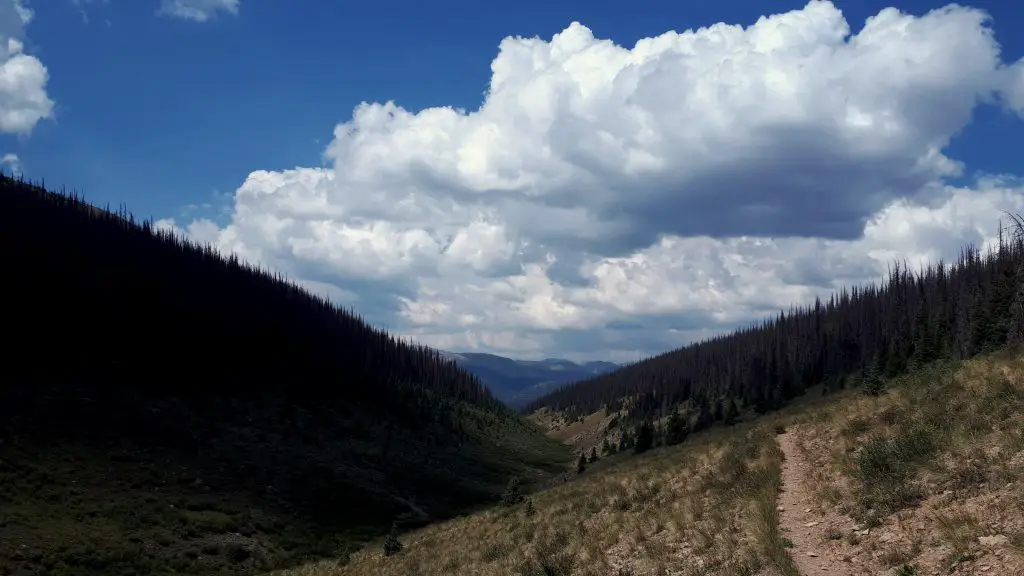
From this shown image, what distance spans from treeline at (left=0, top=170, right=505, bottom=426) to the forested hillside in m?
0.45

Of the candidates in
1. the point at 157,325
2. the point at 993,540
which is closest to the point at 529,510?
the point at 993,540

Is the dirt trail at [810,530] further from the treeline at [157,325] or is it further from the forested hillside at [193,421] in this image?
the treeline at [157,325]

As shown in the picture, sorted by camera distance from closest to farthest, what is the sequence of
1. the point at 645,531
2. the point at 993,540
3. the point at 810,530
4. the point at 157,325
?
the point at 993,540 < the point at 810,530 < the point at 645,531 < the point at 157,325

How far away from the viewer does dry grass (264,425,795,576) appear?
44.6 feet

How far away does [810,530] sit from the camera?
43.8ft

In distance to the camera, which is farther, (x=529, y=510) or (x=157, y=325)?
(x=157, y=325)

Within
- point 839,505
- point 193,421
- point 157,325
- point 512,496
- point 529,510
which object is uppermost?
point 157,325

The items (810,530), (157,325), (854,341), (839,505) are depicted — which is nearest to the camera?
(810,530)

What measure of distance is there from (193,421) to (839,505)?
88.5 metres

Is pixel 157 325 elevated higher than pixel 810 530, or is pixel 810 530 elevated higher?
pixel 157 325

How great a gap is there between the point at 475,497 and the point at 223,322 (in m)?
77.8

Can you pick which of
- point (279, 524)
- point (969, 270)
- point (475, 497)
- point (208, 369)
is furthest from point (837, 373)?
point (208, 369)

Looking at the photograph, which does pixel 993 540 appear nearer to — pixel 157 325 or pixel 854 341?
pixel 157 325

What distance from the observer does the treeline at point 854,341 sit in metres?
82.4
